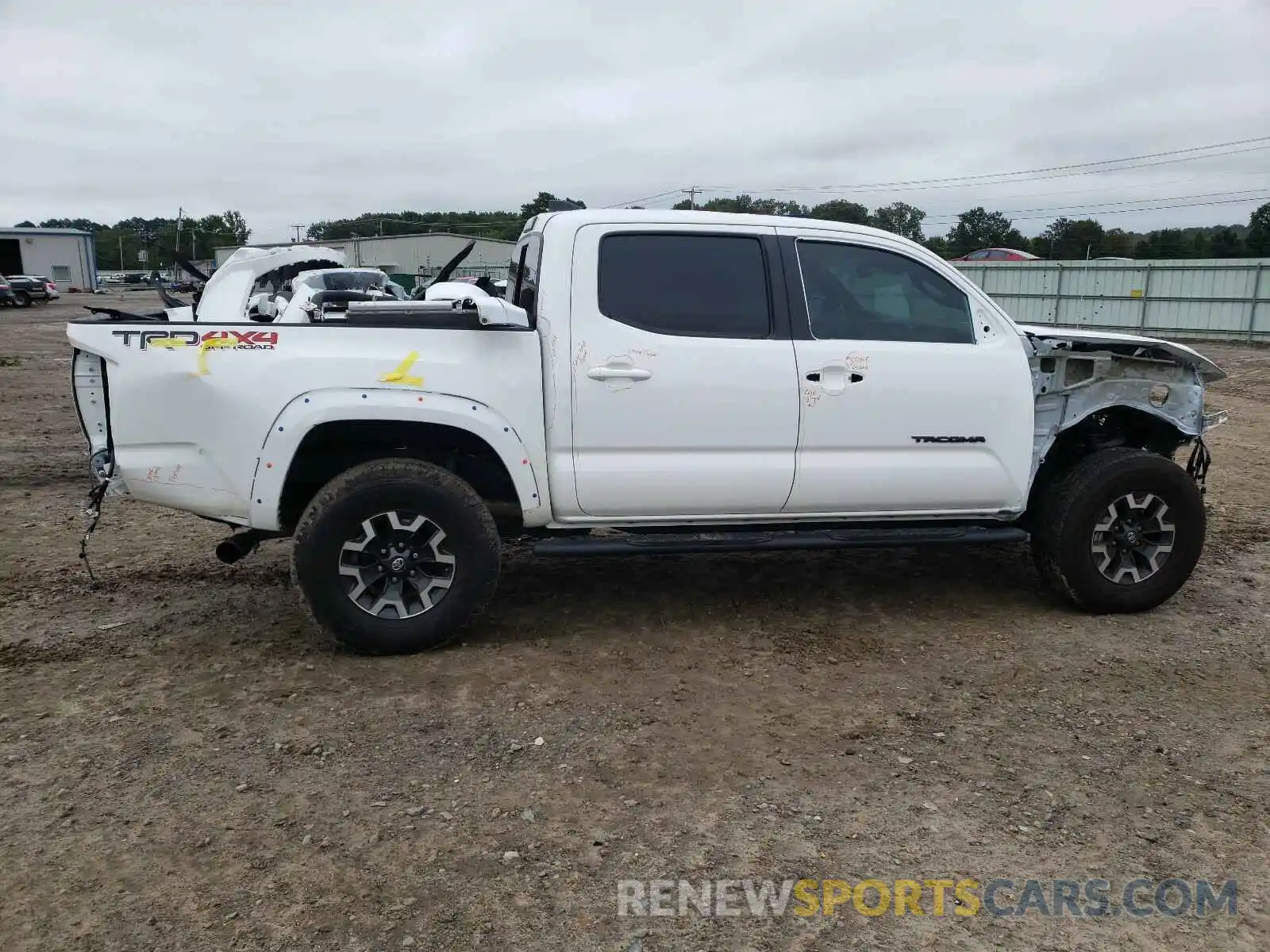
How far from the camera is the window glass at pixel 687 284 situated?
462cm

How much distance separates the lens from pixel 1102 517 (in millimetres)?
5105

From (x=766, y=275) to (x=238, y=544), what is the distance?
271 centimetres

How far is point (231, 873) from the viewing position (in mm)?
2963

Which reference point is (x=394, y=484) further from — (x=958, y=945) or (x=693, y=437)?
(x=958, y=945)

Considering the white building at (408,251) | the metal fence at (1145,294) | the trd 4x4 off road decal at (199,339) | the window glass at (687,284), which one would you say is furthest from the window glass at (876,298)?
the white building at (408,251)

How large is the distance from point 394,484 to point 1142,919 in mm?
3123

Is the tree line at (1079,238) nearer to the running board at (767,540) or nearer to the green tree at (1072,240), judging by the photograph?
the green tree at (1072,240)

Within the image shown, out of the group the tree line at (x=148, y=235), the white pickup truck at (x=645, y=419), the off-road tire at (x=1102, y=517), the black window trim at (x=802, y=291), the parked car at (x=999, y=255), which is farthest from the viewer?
the tree line at (x=148, y=235)

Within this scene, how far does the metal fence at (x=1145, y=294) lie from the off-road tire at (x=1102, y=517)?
60.8 feet

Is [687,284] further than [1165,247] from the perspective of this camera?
No

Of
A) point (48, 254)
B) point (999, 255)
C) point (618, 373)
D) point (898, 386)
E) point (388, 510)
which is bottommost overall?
point (388, 510)

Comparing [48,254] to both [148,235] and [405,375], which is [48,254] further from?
[405,375]

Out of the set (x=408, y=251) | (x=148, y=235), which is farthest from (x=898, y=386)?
(x=148, y=235)

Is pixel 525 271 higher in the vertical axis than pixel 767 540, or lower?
higher
